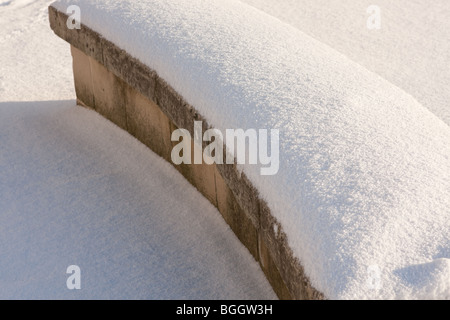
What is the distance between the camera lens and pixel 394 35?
18.6 feet

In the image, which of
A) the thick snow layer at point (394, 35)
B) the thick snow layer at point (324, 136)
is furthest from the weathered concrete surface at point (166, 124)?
the thick snow layer at point (394, 35)

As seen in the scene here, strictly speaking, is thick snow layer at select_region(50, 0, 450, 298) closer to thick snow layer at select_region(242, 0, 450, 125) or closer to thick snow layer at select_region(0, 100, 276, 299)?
thick snow layer at select_region(0, 100, 276, 299)

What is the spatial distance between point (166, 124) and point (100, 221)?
71 centimetres

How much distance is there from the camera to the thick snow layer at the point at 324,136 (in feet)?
6.75

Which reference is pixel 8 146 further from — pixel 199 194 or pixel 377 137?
pixel 377 137

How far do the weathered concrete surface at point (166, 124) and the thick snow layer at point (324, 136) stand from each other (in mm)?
64

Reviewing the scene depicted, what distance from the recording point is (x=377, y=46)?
5.46m

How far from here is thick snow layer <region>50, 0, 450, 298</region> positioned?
2.06 m

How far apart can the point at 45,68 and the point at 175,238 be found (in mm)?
3091

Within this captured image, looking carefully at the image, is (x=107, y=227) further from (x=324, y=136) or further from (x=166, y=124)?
(x=324, y=136)

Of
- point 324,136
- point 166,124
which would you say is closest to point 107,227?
point 166,124

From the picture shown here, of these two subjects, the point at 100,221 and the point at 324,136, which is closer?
the point at 324,136

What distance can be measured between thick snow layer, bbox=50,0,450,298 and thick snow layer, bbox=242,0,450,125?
1.44 meters
